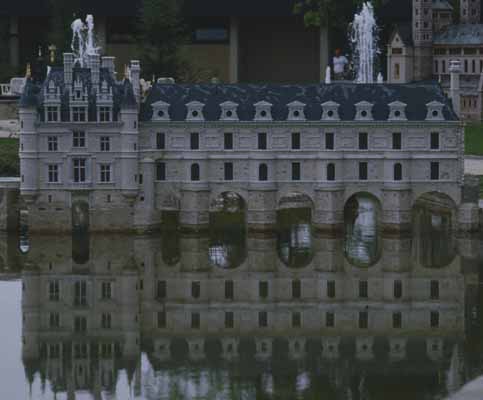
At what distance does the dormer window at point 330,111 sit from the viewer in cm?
8581

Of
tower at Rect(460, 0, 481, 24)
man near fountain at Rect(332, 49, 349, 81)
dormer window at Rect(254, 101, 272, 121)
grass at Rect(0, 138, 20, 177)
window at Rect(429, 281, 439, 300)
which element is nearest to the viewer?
window at Rect(429, 281, 439, 300)

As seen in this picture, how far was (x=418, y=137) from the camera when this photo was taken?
86.0m

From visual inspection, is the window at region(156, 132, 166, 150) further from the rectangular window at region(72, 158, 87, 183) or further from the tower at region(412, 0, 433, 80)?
the tower at region(412, 0, 433, 80)

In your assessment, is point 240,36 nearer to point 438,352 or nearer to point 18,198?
point 18,198

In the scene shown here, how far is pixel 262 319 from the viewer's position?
68.0 metres

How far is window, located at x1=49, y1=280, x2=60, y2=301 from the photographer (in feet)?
237

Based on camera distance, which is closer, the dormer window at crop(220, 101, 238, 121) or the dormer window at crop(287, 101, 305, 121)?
the dormer window at crop(287, 101, 305, 121)

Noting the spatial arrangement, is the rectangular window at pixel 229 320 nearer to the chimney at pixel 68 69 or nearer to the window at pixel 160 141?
the window at pixel 160 141

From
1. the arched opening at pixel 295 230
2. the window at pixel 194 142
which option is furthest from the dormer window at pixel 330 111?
the window at pixel 194 142

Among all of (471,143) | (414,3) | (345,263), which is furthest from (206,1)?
(345,263)

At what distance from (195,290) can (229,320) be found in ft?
21.8

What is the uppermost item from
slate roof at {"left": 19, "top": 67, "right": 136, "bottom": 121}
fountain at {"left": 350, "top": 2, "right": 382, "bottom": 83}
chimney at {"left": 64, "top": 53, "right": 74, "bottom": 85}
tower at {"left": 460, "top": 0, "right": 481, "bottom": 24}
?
tower at {"left": 460, "top": 0, "right": 481, "bottom": 24}

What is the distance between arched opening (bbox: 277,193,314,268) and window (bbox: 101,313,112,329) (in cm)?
1308

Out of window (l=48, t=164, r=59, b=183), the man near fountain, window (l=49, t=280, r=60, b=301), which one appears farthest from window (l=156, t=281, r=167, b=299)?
the man near fountain
